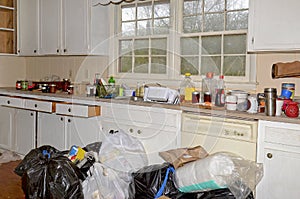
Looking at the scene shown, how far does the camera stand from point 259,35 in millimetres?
2604

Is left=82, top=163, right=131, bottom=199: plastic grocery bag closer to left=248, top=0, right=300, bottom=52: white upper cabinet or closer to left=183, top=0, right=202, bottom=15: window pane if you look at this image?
left=248, top=0, right=300, bottom=52: white upper cabinet

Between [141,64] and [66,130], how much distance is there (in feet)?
3.75

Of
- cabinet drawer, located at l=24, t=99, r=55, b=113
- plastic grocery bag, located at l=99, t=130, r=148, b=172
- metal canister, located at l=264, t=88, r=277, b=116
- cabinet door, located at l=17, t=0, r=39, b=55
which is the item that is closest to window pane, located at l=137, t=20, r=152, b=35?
cabinet drawer, located at l=24, t=99, r=55, b=113

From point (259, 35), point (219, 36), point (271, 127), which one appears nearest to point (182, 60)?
point (219, 36)

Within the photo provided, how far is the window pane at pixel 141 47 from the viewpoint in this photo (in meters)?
3.81

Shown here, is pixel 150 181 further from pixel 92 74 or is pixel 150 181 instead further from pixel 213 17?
pixel 92 74

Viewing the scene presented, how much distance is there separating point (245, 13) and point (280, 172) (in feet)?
5.00

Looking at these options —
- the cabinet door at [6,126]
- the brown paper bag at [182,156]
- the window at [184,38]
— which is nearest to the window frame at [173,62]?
the window at [184,38]

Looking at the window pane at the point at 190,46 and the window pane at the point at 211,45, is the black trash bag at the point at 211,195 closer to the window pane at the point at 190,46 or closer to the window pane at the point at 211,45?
the window pane at the point at 211,45

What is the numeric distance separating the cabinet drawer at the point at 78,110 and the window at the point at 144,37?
31.2 inches

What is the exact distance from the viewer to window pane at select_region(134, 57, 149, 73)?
12.5 ft

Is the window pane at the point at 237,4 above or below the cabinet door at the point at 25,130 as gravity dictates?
above

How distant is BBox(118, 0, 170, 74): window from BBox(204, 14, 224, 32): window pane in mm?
471

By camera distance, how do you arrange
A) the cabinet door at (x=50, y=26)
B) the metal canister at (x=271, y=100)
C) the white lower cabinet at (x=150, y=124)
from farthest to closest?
the cabinet door at (x=50, y=26)
the white lower cabinet at (x=150, y=124)
the metal canister at (x=271, y=100)
